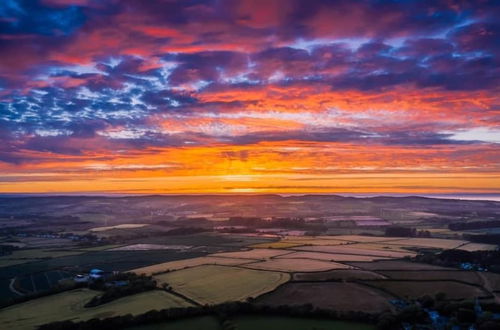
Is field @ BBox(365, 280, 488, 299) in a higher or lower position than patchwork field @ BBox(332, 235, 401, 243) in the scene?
lower

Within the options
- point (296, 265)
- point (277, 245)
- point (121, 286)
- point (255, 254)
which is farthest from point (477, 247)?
point (121, 286)

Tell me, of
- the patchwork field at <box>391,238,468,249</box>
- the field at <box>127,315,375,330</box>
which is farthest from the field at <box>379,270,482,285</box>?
the patchwork field at <box>391,238,468,249</box>

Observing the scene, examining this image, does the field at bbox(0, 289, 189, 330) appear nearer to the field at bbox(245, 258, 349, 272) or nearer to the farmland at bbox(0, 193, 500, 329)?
the farmland at bbox(0, 193, 500, 329)

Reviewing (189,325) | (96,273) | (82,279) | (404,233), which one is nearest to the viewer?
(189,325)

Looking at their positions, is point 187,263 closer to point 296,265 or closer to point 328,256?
point 296,265

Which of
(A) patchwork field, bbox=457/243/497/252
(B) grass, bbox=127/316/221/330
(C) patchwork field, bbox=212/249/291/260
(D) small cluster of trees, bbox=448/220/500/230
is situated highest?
(D) small cluster of trees, bbox=448/220/500/230

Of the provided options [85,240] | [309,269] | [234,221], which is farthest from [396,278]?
[234,221]

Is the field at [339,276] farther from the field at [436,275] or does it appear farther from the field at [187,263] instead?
the field at [187,263]
